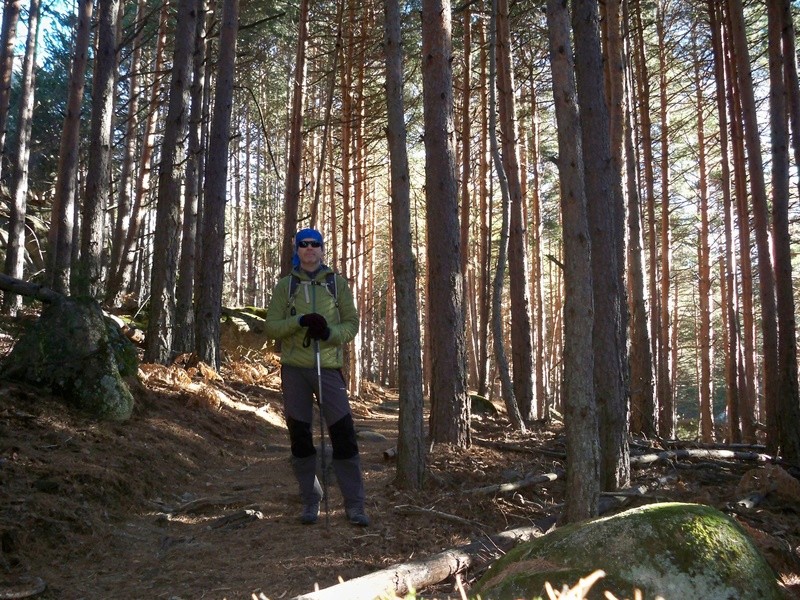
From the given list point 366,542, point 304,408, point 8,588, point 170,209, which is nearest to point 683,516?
point 366,542

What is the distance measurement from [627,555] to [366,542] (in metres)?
2.56

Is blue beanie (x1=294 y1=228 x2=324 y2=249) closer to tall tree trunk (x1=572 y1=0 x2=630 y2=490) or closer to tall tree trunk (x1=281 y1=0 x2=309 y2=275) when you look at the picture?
tall tree trunk (x1=572 y1=0 x2=630 y2=490)

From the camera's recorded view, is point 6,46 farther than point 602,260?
Yes

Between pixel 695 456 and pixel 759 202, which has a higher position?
pixel 759 202

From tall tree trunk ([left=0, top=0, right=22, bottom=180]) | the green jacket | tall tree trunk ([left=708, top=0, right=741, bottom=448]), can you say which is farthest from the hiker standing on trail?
tall tree trunk ([left=0, top=0, right=22, bottom=180])

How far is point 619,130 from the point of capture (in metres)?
11.9

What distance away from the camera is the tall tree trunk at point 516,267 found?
13031 mm

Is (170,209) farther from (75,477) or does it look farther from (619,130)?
(619,130)

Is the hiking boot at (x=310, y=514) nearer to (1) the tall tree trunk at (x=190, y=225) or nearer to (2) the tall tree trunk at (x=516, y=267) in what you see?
(1) the tall tree trunk at (x=190, y=225)

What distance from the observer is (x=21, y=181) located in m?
16.0

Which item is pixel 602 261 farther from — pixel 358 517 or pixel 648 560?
pixel 648 560

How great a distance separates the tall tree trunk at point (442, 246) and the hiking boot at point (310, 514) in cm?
262

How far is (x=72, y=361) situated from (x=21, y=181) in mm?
10871

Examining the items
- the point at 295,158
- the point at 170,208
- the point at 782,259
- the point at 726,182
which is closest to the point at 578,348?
the point at 782,259
